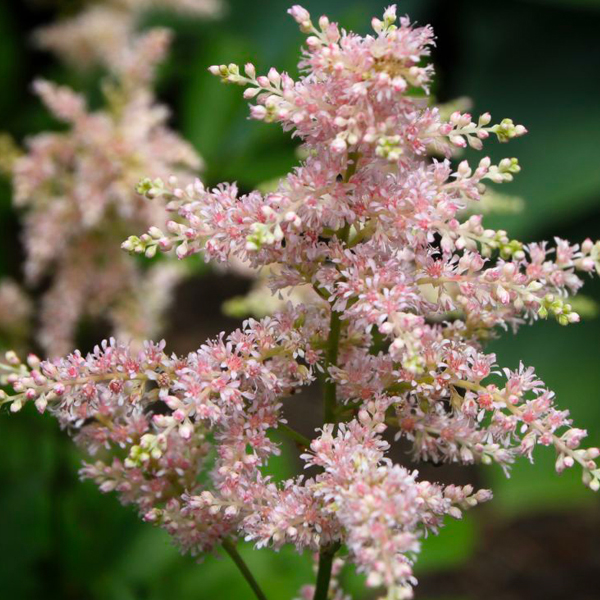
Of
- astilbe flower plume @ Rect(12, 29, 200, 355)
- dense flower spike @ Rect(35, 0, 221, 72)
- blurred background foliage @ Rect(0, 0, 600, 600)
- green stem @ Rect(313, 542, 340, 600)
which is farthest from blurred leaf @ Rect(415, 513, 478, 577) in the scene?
dense flower spike @ Rect(35, 0, 221, 72)

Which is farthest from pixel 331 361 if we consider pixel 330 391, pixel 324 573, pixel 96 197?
pixel 96 197

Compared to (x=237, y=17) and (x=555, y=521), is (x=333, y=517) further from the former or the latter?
(x=237, y=17)

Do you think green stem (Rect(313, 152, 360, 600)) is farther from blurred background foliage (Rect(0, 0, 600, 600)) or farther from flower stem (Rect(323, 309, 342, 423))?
blurred background foliage (Rect(0, 0, 600, 600))

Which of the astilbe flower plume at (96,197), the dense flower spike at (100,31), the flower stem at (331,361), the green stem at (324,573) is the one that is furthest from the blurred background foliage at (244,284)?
the flower stem at (331,361)

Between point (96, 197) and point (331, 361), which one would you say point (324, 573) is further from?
point (96, 197)

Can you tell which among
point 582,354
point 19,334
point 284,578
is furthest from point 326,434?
point 582,354
